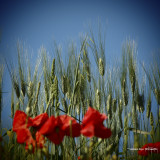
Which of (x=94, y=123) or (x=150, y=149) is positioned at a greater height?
(x=94, y=123)

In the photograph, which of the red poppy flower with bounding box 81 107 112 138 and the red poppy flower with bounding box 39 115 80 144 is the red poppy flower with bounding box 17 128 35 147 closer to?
the red poppy flower with bounding box 39 115 80 144

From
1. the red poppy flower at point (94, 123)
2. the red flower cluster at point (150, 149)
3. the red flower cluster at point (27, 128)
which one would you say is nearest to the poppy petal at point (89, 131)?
the red poppy flower at point (94, 123)

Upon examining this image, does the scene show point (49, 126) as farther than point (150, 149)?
No

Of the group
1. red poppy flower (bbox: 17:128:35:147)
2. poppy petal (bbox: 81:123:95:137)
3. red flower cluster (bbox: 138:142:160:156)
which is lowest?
red flower cluster (bbox: 138:142:160:156)

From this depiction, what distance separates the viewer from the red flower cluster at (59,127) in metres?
0.47

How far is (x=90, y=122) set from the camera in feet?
1.52

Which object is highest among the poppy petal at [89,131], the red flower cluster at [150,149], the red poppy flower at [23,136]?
the poppy petal at [89,131]

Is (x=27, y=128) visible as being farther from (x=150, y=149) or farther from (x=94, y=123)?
(x=150, y=149)

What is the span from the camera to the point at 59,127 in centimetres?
51

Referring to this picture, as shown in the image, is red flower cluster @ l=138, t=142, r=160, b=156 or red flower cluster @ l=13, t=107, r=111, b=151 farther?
red flower cluster @ l=138, t=142, r=160, b=156

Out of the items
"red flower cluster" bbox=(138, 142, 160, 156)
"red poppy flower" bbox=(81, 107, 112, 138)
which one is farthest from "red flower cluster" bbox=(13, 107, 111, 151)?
"red flower cluster" bbox=(138, 142, 160, 156)

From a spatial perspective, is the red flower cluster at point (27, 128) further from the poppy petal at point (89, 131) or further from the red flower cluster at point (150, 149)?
the red flower cluster at point (150, 149)

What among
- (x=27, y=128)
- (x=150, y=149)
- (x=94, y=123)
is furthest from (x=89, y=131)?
(x=150, y=149)

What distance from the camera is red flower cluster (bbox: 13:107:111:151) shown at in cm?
47
